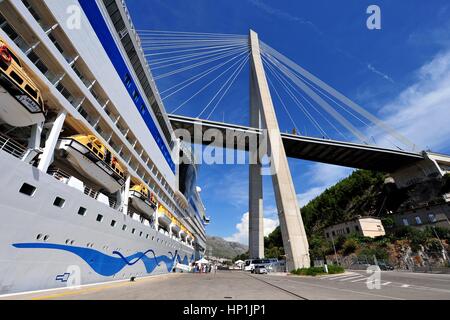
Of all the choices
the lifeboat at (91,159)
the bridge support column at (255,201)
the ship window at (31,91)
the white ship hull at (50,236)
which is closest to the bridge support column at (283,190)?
the bridge support column at (255,201)

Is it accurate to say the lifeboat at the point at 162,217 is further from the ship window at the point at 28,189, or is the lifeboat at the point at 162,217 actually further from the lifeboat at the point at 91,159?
the ship window at the point at 28,189

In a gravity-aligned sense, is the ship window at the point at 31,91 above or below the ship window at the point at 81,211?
above

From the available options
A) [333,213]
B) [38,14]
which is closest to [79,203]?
[38,14]

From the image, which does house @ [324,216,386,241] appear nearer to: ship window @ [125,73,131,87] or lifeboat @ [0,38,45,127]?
ship window @ [125,73,131,87]

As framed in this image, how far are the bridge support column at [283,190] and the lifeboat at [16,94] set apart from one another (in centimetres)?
2684

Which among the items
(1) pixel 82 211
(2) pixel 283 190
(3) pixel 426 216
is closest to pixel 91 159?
(1) pixel 82 211

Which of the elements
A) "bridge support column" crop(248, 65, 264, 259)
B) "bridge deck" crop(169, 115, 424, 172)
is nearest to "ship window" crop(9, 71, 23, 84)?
"bridge deck" crop(169, 115, 424, 172)

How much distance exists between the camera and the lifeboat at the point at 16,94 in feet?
21.0

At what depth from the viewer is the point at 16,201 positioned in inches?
250

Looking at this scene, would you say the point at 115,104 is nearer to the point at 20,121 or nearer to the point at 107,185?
the point at 107,185

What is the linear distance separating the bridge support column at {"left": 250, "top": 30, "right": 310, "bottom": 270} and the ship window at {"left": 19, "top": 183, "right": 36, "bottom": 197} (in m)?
26.2

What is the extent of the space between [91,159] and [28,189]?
3243 millimetres

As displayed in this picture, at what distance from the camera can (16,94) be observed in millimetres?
6781

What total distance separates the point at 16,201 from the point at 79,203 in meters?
2.63
